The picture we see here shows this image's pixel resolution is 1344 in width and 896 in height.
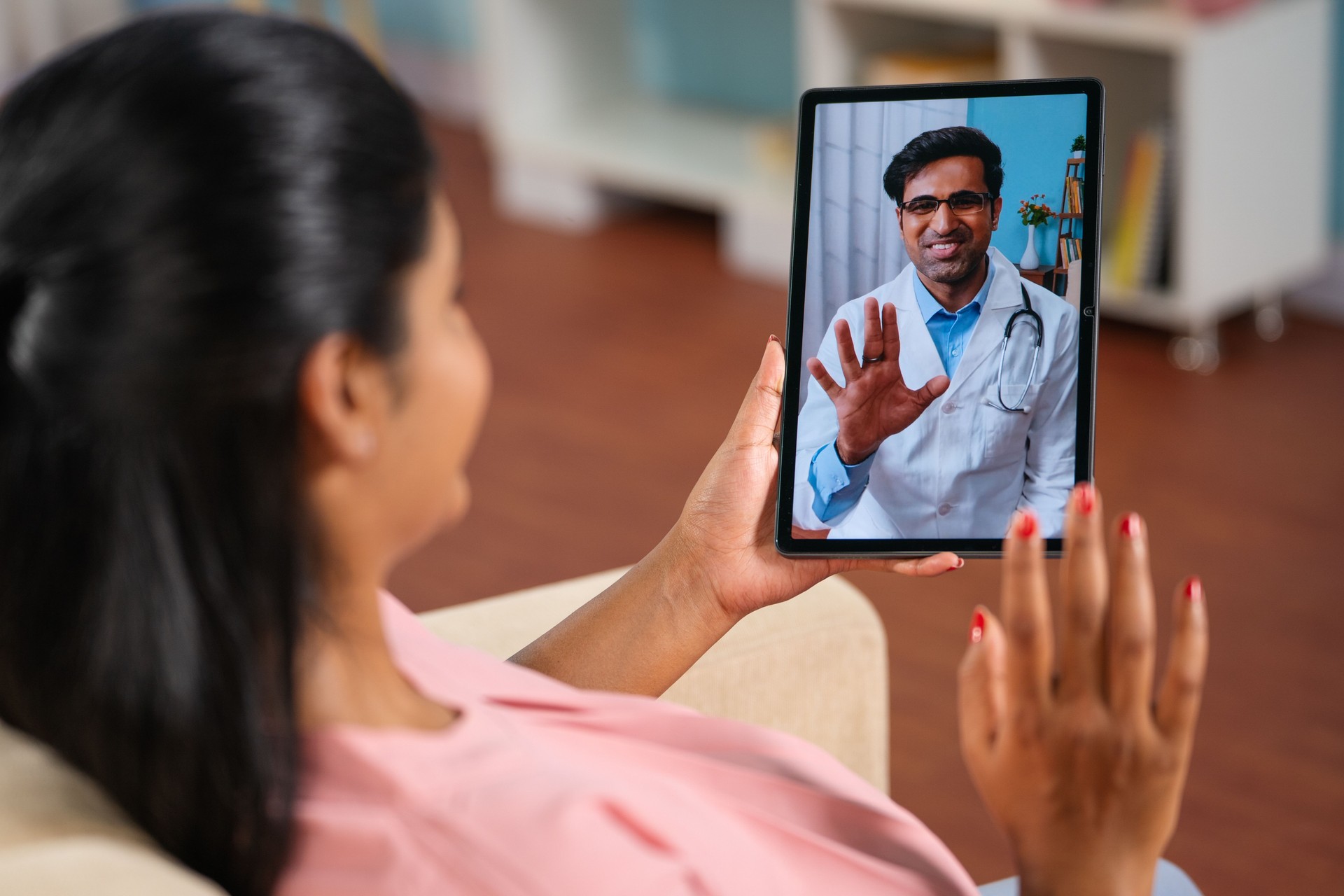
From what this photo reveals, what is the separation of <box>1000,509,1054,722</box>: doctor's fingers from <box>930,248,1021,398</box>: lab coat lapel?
27 cm

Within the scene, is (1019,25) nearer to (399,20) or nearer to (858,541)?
(858,541)

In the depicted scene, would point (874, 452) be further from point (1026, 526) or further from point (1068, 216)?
point (1026, 526)

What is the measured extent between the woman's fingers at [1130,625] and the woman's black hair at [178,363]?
0.33 m

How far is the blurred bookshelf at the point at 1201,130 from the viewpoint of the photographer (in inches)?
105

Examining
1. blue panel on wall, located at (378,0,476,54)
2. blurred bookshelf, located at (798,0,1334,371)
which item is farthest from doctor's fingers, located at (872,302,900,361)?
blue panel on wall, located at (378,0,476,54)

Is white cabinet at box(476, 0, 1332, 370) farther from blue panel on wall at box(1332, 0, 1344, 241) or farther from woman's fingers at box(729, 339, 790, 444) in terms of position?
woman's fingers at box(729, 339, 790, 444)

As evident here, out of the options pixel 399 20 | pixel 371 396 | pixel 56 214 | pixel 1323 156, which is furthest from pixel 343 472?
pixel 399 20

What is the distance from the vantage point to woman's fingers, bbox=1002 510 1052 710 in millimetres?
672

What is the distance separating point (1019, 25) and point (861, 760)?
1.95 m

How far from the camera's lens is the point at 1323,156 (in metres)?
2.92

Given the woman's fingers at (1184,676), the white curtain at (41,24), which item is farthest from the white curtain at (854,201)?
the white curtain at (41,24)

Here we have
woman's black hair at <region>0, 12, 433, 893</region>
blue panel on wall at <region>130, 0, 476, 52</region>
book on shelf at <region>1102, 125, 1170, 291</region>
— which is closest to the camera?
woman's black hair at <region>0, 12, 433, 893</region>

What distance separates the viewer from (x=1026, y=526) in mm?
691

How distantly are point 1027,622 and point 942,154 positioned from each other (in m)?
0.38
